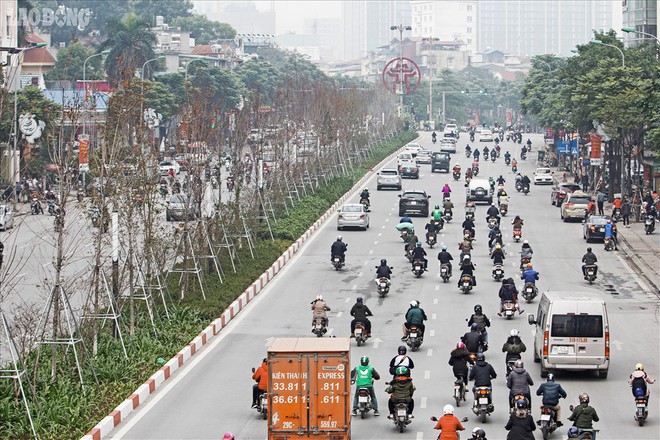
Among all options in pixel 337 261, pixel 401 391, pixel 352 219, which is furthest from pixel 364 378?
pixel 352 219

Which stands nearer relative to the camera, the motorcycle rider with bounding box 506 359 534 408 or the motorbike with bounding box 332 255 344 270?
the motorcycle rider with bounding box 506 359 534 408

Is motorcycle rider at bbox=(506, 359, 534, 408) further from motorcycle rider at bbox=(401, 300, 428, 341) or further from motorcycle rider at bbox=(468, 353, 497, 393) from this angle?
motorcycle rider at bbox=(401, 300, 428, 341)

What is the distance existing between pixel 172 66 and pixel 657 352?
126m

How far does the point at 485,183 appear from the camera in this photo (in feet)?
238

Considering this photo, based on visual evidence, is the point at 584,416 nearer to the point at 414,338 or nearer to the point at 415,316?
the point at 415,316

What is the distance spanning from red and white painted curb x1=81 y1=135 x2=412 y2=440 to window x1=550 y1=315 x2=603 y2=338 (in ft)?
27.9

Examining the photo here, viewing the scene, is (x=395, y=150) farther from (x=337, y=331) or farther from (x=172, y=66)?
(x=337, y=331)

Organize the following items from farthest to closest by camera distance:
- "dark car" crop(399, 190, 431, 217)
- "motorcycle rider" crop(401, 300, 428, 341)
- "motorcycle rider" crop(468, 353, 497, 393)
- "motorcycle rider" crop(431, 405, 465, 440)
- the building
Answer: the building < "dark car" crop(399, 190, 431, 217) < "motorcycle rider" crop(401, 300, 428, 341) < "motorcycle rider" crop(468, 353, 497, 393) < "motorcycle rider" crop(431, 405, 465, 440)

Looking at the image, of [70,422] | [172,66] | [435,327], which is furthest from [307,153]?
[172,66]

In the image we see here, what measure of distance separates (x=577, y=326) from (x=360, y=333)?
6.55 m

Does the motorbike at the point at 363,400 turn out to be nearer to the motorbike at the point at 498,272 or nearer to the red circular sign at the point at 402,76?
the motorbike at the point at 498,272

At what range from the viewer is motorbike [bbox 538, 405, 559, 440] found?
24281 millimetres

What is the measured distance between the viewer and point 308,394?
73.9ft

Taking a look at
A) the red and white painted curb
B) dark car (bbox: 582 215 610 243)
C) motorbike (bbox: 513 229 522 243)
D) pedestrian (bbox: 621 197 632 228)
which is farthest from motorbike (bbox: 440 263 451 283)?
pedestrian (bbox: 621 197 632 228)
